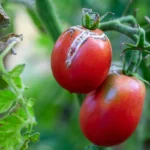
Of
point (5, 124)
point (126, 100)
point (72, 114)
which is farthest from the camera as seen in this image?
point (72, 114)

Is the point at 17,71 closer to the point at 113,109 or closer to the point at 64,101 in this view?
the point at 113,109

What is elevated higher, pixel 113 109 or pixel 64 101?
pixel 113 109

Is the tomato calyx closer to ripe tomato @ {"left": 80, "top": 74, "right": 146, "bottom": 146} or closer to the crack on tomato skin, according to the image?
the crack on tomato skin

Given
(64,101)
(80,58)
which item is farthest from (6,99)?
(64,101)

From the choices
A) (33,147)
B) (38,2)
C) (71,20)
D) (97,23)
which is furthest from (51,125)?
(97,23)

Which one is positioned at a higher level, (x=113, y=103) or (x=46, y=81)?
(x=113, y=103)

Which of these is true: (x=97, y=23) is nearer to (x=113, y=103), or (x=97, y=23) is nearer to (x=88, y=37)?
(x=88, y=37)
